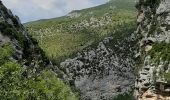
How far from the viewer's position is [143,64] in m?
103

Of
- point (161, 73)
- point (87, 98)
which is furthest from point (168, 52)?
point (87, 98)

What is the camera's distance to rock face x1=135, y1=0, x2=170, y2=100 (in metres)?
91.6

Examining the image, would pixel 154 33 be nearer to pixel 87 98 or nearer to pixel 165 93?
pixel 165 93

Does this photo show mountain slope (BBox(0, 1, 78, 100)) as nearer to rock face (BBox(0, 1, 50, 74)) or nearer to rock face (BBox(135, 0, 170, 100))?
rock face (BBox(0, 1, 50, 74))

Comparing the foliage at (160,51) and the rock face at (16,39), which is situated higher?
the rock face at (16,39)

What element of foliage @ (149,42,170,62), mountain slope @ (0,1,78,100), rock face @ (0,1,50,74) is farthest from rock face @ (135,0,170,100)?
rock face @ (0,1,50,74)

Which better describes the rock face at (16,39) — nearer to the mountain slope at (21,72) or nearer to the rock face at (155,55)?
the mountain slope at (21,72)

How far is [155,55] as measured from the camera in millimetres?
97688

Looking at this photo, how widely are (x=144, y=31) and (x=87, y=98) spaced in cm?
8961

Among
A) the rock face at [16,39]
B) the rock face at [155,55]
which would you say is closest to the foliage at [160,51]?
the rock face at [155,55]

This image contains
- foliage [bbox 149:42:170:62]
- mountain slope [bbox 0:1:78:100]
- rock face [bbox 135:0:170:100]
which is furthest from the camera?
foliage [bbox 149:42:170:62]

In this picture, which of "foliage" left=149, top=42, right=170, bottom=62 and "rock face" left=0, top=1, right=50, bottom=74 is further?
"foliage" left=149, top=42, right=170, bottom=62

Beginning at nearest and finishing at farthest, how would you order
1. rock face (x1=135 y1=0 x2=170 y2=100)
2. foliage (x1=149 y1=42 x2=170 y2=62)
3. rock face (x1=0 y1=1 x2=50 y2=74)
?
rock face (x1=0 y1=1 x2=50 y2=74), rock face (x1=135 y1=0 x2=170 y2=100), foliage (x1=149 y1=42 x2=170 y2=62)

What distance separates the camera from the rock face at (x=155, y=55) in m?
91.6
